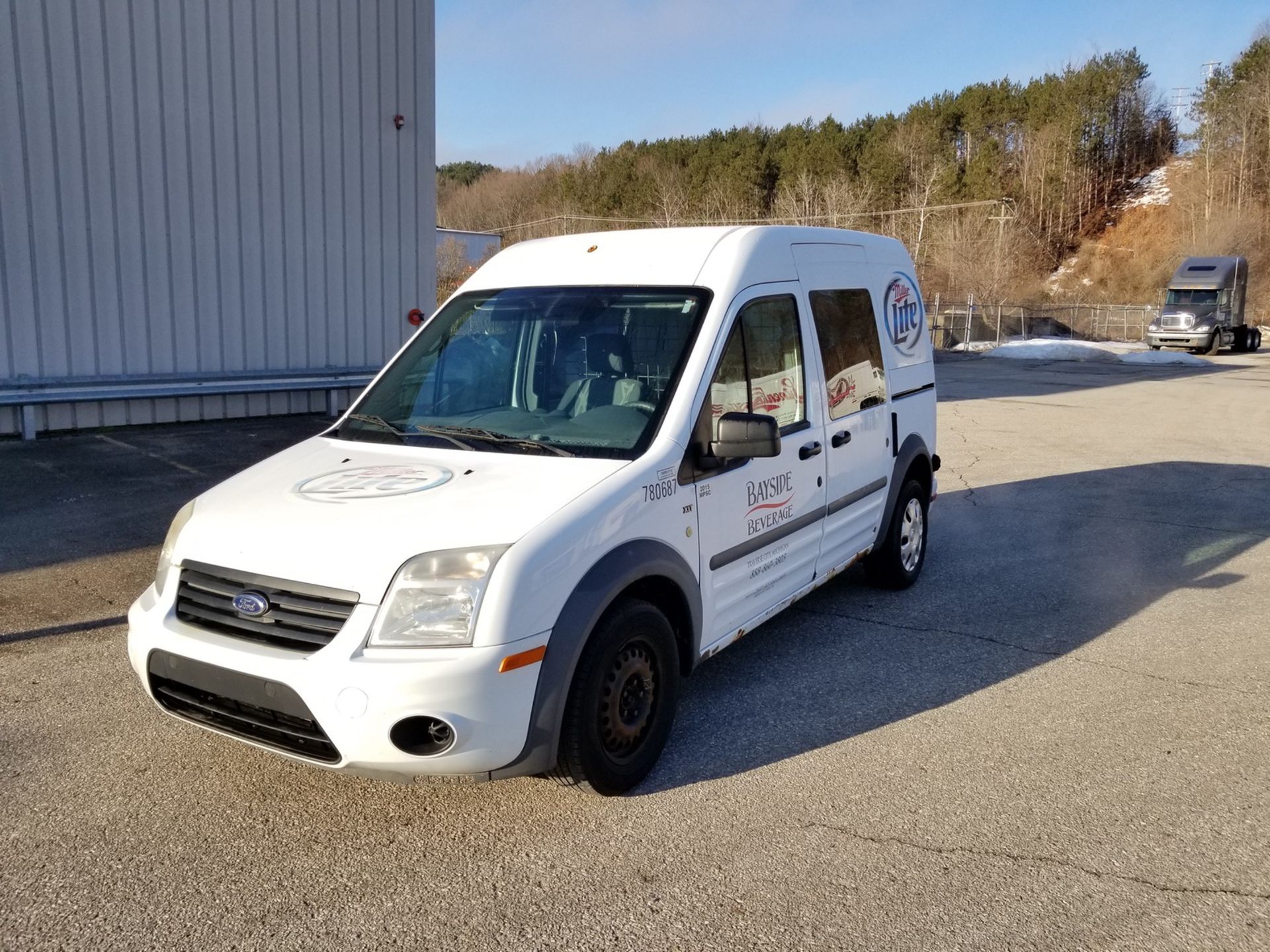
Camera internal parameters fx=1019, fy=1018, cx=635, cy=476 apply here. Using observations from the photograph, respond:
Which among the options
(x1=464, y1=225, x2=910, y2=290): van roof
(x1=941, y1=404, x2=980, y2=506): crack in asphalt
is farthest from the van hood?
(x1=941, y1=404, x2=980, y2=506): crack in asphalt

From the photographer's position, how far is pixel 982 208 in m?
73.4

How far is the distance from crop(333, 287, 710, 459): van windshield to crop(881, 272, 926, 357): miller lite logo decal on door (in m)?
2.25

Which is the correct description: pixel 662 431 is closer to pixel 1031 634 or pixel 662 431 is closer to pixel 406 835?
pixel 406 835

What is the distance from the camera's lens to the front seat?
4148 millimetres

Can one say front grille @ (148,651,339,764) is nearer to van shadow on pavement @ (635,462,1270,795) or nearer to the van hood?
the van hood

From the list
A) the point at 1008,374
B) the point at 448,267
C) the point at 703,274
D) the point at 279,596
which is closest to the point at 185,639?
the point at 279,596

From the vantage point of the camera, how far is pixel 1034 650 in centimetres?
550

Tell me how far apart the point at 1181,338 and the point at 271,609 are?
3960 cm

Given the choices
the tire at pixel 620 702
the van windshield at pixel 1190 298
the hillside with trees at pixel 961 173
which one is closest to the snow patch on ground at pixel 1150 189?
the hillside with trees at pixel 961 173

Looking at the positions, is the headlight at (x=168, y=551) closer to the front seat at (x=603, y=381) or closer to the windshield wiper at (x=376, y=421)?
the windshield wiper at (x=376, y=421)

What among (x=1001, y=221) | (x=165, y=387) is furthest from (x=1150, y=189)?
(x=165, y=387)

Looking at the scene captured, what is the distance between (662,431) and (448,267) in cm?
4014

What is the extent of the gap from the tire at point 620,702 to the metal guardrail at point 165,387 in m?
9.12

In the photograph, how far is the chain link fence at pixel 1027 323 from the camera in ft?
137
